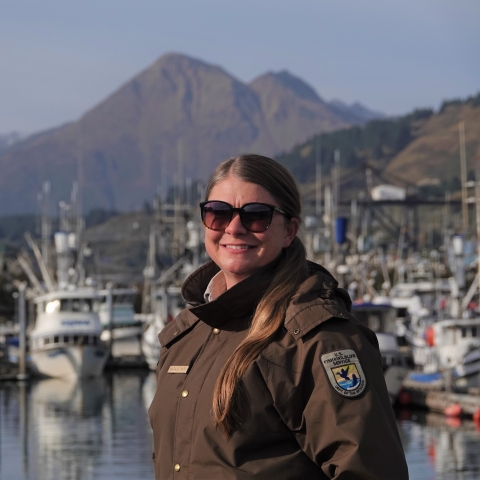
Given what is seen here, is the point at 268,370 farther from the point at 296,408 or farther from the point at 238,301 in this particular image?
the point at 238,301

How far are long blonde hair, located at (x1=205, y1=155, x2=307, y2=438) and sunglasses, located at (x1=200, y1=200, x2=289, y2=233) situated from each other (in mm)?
73

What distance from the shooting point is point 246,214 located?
4.32 meters

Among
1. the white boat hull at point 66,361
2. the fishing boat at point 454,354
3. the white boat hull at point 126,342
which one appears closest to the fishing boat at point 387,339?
the fishing boat at point 454,354

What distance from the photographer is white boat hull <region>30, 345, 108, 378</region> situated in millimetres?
58312

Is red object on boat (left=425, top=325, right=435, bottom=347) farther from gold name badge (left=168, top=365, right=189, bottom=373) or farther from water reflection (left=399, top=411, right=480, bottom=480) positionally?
gold name badge (left=168, top=365, right=189, bottom=373)

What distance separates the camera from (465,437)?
31.3 metres

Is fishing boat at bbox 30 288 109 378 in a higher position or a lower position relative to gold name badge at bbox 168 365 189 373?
lower

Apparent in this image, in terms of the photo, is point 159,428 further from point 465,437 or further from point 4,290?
point 4,290

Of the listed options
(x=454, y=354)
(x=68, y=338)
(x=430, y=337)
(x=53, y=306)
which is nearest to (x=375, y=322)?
(x=454, y=354)

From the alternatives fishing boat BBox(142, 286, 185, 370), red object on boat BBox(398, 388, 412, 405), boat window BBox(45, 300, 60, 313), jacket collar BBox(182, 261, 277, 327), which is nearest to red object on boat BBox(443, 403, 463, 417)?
red object on boat BBox(398, 388, 412, 405)

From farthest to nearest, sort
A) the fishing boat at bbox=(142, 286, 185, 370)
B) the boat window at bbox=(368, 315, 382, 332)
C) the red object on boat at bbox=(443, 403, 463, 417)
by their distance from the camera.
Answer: the fishing boat at bbox=(142, 286, 185, 370)
the boat window at bbox=(368, 315, 382, 332)
the red object on boat at bbox=(443, 403, 463, 417)

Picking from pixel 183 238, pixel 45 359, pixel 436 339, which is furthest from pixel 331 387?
pixel 183 238

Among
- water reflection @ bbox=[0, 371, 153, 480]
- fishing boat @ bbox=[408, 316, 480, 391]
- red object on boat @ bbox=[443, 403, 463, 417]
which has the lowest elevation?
water reflection @ bbox=[0, 371, 153, 480]

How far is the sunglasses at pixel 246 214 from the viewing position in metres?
4.30
